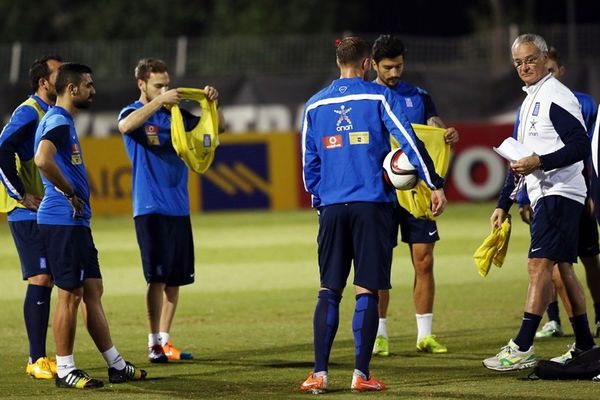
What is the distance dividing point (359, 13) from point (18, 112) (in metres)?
31.9

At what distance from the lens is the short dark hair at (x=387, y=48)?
33.0ft

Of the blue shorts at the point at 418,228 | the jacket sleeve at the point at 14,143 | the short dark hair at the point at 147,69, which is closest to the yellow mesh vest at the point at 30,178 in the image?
the jacket sleeve at the point at 14,143

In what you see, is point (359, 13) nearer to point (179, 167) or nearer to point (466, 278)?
point (466, 278)

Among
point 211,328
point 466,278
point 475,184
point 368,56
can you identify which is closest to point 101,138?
point 475,184

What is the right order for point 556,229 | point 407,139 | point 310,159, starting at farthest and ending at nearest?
point 556,229
point 310,159
point 407,139

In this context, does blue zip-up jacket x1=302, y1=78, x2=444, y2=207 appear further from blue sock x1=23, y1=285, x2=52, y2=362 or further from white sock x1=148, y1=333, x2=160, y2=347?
blue sock x1=23, y1=285, x2=52, y2=362

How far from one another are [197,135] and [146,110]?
0.49m

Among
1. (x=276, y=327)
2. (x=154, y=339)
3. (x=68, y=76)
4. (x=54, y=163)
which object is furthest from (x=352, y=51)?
(x=276, y=327)

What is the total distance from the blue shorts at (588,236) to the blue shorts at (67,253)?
3.86 metres

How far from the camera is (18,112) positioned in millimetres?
9727

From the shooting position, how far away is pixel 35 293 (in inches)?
380

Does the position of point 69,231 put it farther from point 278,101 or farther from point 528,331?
point 278,101

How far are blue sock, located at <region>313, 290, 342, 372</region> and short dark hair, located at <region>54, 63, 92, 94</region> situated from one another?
90.2 inches

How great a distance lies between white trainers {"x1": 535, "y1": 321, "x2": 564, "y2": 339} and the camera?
35.4ft
